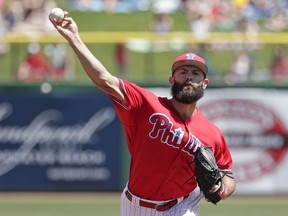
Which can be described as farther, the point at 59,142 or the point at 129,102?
the point at 59,142

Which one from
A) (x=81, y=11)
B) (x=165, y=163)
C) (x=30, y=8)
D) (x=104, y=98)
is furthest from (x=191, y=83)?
(x=81, y=11)

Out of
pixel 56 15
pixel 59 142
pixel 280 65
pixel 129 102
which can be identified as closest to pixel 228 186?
pixel 129 102

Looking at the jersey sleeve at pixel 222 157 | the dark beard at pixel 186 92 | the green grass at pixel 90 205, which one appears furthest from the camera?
the green grass at pixel 90 205

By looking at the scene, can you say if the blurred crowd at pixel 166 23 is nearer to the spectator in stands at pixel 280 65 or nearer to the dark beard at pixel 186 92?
the spectator in stands at pixel 280 65

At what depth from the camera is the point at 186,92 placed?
19.5 ft

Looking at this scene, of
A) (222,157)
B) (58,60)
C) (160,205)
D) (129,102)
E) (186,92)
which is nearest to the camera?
(129,102)

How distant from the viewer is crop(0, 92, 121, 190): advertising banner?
12852 mm

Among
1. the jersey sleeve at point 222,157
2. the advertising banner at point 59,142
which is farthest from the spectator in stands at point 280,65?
the jersey sleeve at point 222,157

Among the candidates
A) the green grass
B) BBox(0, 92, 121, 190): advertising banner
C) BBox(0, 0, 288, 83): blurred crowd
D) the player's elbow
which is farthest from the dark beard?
BBox(0, 0, 288, 83): blurred crowd

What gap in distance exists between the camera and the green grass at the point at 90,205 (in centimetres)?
1112

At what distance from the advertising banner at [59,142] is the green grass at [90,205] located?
245mm

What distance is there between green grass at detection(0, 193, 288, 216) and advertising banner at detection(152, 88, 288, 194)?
1.07 feet

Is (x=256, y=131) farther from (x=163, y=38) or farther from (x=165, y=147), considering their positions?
(x=165, y=147)

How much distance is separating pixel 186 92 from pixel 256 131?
23.6 ft
